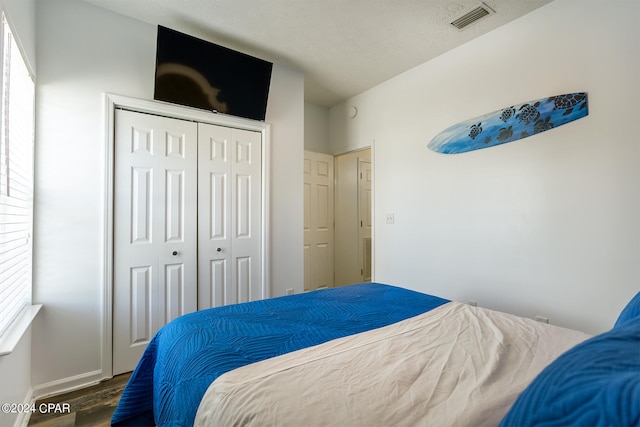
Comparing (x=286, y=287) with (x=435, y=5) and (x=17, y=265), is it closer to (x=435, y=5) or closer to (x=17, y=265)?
(x=17, y=265)

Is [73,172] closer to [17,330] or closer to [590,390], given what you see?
[17,330]

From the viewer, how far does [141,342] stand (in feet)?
7.49

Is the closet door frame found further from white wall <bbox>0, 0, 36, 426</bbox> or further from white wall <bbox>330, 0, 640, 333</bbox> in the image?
white wall <bbox>330, 0, 640, 333</bbox>

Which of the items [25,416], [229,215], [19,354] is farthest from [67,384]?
[229,215]

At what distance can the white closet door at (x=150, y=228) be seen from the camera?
7.27 feet

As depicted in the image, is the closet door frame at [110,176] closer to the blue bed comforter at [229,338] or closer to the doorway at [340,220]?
the blue bed comforter at [229,338]

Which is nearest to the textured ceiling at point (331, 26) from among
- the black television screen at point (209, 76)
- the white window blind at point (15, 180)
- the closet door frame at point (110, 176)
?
the black television screen at point (209, 76)

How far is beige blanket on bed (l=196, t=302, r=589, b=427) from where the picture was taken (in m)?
0.73

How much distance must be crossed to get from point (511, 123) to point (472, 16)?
895mm

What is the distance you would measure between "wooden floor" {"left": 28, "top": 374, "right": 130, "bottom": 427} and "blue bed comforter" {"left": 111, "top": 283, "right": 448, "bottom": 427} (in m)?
A: 0.51

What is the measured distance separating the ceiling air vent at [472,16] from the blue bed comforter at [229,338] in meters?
2.17

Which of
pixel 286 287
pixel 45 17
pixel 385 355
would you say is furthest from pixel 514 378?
pixel 45 17

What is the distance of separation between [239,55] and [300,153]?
3.57ft

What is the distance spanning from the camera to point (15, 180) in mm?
1604
